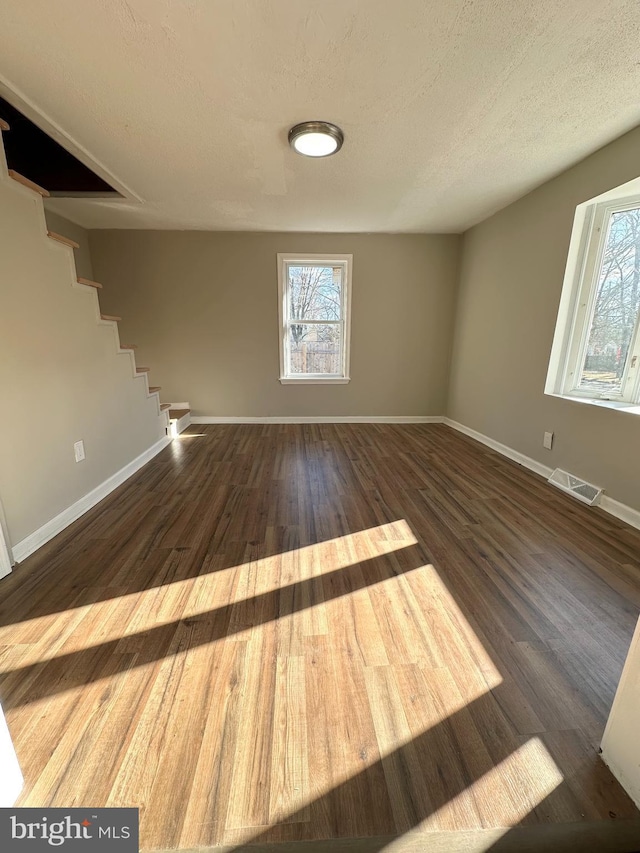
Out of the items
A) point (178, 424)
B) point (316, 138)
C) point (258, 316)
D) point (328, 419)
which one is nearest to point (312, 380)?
point (328, 419)

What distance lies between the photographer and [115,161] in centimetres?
246

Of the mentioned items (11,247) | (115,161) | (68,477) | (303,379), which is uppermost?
(115,161)

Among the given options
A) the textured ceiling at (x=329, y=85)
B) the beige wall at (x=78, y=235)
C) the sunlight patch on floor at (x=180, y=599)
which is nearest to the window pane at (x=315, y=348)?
the textured ceiling at (x=329, y=85)

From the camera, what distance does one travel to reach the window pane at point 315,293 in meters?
4.35

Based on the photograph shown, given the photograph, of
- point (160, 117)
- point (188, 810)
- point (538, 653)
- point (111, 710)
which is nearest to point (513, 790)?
point (538, 653)

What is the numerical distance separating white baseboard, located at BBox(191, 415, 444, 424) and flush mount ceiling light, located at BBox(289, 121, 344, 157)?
3.01m

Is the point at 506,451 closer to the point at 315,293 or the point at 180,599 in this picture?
the point at 315,293

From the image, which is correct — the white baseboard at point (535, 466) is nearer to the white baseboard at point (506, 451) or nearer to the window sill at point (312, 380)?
the white baseboard at point (506, 451)

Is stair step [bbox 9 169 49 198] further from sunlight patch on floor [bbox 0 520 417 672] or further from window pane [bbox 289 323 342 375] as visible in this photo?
window pane [bbox 289 323 342 375]

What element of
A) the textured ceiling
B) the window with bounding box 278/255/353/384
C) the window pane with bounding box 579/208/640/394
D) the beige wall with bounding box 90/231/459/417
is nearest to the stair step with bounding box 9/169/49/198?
the textured ceiling

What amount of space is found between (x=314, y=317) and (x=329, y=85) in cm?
277

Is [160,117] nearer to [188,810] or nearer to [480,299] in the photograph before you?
[188,810]

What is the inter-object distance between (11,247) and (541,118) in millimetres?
3054

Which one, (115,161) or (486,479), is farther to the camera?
(486,479)
